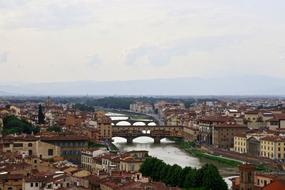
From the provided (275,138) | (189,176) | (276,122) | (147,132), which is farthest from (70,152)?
(147,132)

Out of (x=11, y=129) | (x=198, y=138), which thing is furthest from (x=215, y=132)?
(x=11, y=129)

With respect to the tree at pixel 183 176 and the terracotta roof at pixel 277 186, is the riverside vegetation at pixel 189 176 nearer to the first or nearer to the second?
the tree at pixel 183 176

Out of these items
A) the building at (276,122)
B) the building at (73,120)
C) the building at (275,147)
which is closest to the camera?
the building at (275,147)

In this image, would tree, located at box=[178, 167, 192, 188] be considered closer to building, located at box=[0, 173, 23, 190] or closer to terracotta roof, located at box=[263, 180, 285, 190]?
terracotta roof, located at box=[263, 180, 285, 190]

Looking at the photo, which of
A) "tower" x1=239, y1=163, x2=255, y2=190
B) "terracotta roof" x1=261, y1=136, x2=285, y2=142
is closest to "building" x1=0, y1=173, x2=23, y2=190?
"tower" x1=239, y1=163, x2=255, y2=190

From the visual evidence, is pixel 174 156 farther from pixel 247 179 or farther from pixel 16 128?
pixel 247 179

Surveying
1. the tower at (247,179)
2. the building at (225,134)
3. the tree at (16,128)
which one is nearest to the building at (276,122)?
the building at (225,134)

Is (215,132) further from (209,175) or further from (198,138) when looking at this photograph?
(209,175)

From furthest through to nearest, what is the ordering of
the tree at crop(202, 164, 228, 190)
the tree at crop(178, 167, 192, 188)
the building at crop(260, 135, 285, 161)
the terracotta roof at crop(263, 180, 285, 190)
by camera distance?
the building at crop(260, 135, 285, 161) < the tree at crop(178, 167, 192, 188) < the tree at crop(202, 164, 228, 190) < the terracotta roof at crop(263, 180, 285, 190)
